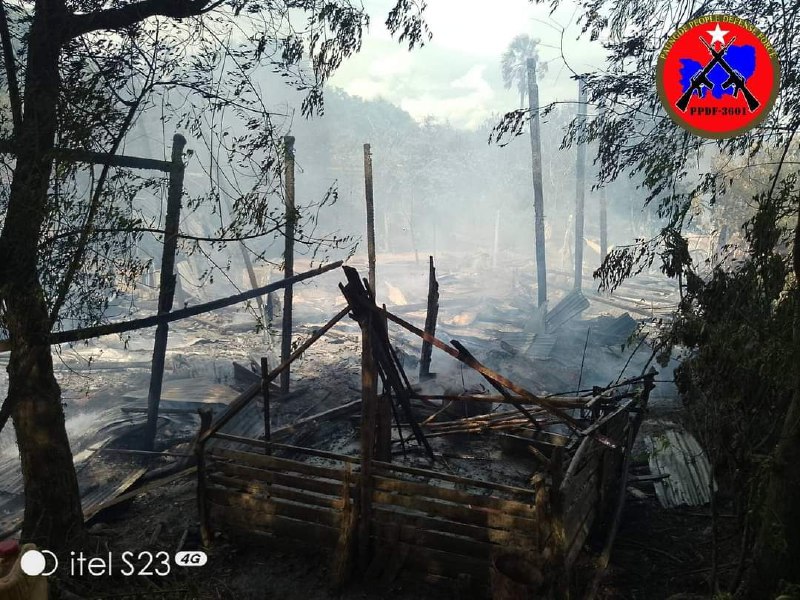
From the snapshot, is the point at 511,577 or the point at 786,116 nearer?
the point at 511,577

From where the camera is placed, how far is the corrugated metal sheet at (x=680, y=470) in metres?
8.05

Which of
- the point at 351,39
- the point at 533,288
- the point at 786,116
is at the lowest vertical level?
the point at 533,288

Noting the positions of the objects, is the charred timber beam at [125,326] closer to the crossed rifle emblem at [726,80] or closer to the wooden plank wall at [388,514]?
the wooden plank wall at [388,514]

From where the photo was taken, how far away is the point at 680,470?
865cm

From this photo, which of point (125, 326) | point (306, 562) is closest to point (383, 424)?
point (306, 562)

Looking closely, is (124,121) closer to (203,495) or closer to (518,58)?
(203,495)

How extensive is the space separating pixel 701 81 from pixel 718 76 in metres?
0.22

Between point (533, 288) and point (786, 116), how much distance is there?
1079 inches

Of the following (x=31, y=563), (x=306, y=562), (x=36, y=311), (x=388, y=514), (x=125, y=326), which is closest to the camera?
(x=31, y=563)

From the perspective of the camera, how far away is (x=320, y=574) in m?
6.15

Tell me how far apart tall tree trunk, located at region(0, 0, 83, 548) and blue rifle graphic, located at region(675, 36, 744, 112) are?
27.0ft

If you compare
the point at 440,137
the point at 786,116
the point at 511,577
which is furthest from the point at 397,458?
the point at 440,137

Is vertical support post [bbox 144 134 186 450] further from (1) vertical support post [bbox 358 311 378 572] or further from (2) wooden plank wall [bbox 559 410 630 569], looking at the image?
(2) wooden plank wall [bbox 559 410 630 569]

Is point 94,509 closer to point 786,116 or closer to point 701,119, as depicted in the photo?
point 701,119
